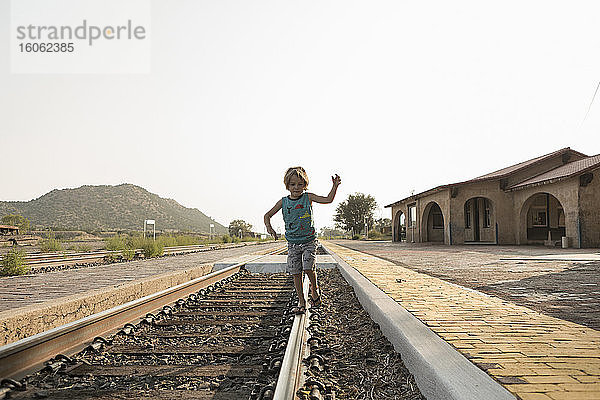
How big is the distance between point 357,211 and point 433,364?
7600cm

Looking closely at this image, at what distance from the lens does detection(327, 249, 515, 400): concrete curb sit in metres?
2.11

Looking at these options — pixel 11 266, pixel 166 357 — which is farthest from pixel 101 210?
pixel 166 357

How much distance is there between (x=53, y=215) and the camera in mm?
92312

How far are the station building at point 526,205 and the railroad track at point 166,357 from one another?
18761mm

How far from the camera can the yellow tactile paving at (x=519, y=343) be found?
220 cm

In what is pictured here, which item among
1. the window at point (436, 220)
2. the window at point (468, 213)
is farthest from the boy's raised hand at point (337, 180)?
the window at point (436, 220)

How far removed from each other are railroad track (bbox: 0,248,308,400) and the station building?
18.8m

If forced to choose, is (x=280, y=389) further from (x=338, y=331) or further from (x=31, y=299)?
(x=31, y=299)

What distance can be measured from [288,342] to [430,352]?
44.1 inches

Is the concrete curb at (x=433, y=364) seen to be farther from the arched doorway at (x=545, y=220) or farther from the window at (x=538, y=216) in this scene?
the window at (x=538, y=216)

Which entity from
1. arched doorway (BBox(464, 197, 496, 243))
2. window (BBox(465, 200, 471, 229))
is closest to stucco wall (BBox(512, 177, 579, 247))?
arched doorway (BBox(464, 197, 496, 243))

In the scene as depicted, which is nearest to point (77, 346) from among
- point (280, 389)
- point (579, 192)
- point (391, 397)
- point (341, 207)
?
point (280, 389)

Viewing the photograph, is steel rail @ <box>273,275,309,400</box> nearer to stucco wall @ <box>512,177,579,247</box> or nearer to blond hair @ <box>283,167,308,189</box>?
blond hair @ <box>283,167,308,189</box>

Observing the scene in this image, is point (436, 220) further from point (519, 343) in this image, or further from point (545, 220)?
point (519, 343)
